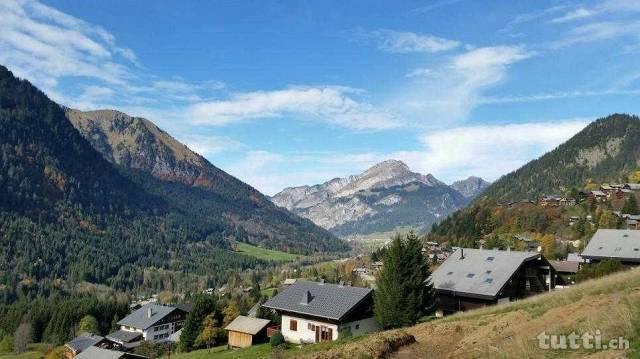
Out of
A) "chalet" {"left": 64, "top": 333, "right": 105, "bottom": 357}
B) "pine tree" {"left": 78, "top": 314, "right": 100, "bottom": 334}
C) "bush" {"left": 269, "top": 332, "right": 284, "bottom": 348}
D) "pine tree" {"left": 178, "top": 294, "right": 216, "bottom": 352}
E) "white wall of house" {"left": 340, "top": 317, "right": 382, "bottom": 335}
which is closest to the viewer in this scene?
"white wall of house" {"left": 340, "top": 317, "right": 382, "bottom": 335}

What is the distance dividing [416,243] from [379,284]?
219 inches

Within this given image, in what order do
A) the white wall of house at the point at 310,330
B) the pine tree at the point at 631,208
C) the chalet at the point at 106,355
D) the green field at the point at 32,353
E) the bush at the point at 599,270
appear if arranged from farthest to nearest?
1. the pine tree at the point at 631,208
2. the green field at the point at 32,353
3. the chalet at the point at 106,355
4. the bush at the point at 599,270
5. the white wall of house at the point at 310,330

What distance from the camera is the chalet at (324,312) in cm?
5459

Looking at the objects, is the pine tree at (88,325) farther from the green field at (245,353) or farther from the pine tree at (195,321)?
the green field at (245,353)

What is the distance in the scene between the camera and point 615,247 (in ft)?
244

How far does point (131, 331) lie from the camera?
142000 millimetres

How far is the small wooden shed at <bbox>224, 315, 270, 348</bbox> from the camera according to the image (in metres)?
66.0

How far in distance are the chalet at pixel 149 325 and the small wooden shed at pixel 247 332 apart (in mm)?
77170

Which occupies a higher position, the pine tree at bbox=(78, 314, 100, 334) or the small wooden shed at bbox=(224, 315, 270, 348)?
the small wooden shed at bbox=(224, 315, 270, 348)

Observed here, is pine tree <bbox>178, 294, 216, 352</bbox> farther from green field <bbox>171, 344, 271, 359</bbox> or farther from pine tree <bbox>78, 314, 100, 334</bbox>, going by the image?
pine tree <bbox>78, 314, 100, 334</bbox>

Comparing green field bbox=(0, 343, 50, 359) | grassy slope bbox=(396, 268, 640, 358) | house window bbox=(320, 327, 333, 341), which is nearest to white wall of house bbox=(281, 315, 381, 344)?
house window bbox=(320, 327, 333, 341)

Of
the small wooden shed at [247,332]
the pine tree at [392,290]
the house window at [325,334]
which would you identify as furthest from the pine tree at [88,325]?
the pine tree at [392,290]

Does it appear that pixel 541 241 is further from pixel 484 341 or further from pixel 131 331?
pixel 484 341

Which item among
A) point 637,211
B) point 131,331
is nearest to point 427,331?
point 131,331
